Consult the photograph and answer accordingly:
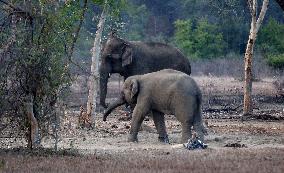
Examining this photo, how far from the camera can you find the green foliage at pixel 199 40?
164 ft

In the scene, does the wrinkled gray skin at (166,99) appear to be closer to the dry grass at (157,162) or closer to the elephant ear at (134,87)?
the elephant ear at (134,87)

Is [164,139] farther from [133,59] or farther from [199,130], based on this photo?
[133,59]

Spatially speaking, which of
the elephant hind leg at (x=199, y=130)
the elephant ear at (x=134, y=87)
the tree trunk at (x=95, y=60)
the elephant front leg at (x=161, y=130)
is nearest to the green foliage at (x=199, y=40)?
the tree trunk at (x=95, y=60)

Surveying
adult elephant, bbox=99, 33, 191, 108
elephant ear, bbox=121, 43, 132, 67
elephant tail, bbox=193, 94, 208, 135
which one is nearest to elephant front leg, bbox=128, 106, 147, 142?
elephant tail, bbox=193, 94, 208, 135

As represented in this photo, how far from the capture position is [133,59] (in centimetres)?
2642

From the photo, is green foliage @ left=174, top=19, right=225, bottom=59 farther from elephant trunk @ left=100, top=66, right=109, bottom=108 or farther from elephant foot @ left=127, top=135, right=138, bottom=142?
elephant foot @ left=127, top=135, right=138, bottom=142

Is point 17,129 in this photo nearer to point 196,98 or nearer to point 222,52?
point 196,98

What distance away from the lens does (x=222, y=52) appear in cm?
5172

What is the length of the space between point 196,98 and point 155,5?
46417 millimetres

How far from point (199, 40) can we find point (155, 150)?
34.2 m

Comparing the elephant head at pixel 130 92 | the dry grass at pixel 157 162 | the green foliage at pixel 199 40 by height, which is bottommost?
the green foliage at pixel 199 40

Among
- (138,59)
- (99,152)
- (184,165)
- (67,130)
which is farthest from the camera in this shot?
(138,59)

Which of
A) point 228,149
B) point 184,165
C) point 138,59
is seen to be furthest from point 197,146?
point 138,59

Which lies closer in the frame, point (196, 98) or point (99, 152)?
point (99, 152)
